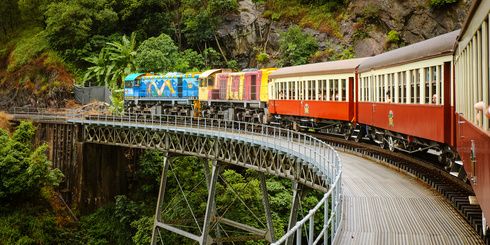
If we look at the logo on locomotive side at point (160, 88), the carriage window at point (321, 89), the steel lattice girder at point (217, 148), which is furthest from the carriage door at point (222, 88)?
the carriage window at point (321, 89)

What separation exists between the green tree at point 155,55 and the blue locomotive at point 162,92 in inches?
156

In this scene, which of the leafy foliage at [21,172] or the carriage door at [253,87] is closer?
the leafy foliage at [21,172]

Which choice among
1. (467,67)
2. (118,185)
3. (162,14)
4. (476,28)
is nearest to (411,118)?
(467,67)

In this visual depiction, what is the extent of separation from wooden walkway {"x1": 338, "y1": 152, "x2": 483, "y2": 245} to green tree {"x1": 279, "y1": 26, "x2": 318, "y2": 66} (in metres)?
29.9

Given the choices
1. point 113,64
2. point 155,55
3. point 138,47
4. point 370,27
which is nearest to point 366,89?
point 370,27

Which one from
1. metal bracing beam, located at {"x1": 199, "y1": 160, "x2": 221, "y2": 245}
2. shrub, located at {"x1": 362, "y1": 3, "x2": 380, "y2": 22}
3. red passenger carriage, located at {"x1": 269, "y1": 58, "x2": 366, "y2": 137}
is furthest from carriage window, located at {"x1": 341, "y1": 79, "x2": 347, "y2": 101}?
shrub, located at {"x1": 362, "y1": 3, "x2": 380, "y2": 22}

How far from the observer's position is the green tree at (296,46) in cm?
4456

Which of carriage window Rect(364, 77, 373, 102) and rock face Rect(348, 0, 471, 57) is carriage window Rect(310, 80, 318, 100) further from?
rock face Rect(348, 0, 471, 57)

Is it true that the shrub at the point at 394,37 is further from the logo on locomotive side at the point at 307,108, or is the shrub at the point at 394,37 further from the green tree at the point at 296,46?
the logo on locomotive side at the point at 307,108

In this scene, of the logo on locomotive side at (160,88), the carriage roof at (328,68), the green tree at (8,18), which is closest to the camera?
the carriage roof at (328,68)

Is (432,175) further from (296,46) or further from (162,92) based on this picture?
(296,46)

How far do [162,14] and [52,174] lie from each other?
27.2 m

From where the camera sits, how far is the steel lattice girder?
61.9 feet

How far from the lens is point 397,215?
10305mm
